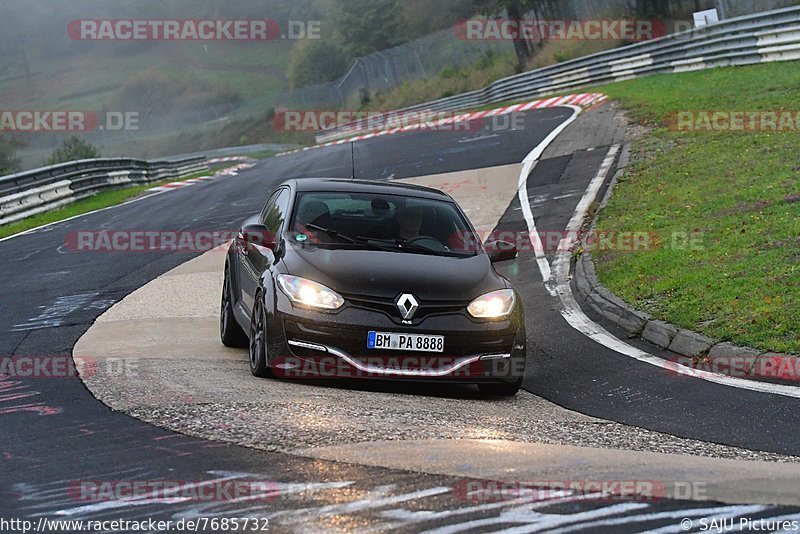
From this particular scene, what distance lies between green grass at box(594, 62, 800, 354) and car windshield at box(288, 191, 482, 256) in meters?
2.53

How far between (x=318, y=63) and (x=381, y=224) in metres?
95.0

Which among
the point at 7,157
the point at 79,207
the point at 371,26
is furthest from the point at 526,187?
the point at 371,26

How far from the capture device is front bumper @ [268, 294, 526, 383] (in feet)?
27.7

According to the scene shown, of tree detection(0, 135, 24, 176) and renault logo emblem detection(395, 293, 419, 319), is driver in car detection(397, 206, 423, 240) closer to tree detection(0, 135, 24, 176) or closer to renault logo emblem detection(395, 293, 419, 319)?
renault logo emblem detection(395, 293, 419, 319)

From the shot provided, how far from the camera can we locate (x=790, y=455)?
682cm

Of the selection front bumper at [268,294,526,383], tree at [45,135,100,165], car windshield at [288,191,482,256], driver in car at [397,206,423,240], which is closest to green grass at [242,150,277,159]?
tree at [45,135,100,165]

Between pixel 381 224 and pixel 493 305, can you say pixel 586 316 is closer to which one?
pixel 381 224

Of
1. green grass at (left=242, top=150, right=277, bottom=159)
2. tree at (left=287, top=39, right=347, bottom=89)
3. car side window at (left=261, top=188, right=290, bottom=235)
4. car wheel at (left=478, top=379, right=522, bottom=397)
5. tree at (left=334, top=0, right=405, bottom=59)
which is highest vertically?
tree at (left=334, top=0, right=405, bottom=59)

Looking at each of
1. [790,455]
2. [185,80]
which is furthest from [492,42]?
[185,80]

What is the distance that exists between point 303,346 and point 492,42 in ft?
188

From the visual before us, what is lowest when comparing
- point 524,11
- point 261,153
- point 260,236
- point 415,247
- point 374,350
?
point 374,350

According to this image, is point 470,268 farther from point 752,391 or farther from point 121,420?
point 121,420

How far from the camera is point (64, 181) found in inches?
1118

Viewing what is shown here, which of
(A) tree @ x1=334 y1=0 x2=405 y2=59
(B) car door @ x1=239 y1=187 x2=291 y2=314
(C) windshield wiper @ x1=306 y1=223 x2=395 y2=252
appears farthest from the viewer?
(A) tree @ x1=334 y1=0 x2=405 y2=59
